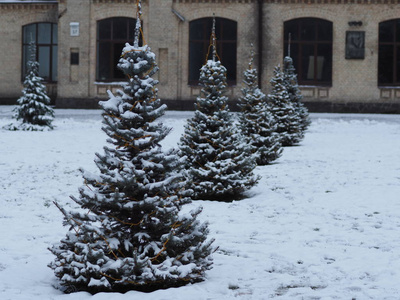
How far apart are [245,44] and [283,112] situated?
39.8ft

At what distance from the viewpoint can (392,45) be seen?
28.5 meters

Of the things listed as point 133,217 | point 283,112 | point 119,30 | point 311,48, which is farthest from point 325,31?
point 133,217

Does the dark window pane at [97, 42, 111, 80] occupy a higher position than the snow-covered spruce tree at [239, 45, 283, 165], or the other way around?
the dark window pane at [97, 42, 111, 80]

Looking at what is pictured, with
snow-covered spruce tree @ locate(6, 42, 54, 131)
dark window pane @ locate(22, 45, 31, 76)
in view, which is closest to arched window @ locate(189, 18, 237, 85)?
dark window pane @ locate(22, 45, 31, 76)

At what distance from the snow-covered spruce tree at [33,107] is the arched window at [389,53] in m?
15.1

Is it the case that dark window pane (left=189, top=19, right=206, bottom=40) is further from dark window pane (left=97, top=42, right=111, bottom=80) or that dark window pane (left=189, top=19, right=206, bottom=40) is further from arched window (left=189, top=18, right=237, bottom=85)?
dark window pane (left=97, top=42, right=111, bottom=80)

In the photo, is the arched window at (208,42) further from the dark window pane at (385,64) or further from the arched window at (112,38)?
the dark window pane at (385,64)

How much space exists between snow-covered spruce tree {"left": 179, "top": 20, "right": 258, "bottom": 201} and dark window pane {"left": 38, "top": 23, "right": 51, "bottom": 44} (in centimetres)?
2244

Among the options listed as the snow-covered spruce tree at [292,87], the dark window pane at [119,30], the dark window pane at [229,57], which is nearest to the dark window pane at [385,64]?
the dark window pane at [229,57]

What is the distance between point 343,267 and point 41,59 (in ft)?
88.4

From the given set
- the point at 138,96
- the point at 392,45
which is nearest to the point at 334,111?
the point at 392,45

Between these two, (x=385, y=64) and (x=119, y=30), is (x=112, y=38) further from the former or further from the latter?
(x=385, y=64)

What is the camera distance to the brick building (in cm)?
2844

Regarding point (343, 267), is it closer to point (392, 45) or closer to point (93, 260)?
point (93, 260)
